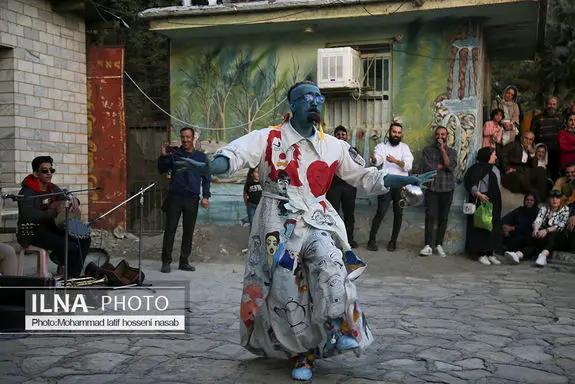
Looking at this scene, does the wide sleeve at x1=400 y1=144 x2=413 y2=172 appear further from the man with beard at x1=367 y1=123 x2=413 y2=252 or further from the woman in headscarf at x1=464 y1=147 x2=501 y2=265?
the woman in headscarf at x1=464 y1=147 x2=501 y2=265

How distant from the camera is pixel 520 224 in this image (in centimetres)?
1083

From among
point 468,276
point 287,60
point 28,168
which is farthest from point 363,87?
point 28,168

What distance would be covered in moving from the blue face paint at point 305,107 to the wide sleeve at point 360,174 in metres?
0.34

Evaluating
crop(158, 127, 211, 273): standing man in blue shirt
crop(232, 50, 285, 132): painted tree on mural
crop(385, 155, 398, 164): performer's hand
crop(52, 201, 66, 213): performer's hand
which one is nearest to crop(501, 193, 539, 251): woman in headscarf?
crop(385, 155, 398, 164): performer's hand

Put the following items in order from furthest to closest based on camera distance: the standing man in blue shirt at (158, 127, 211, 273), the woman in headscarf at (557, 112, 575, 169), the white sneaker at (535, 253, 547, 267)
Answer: the woman in headscarf at (557, 112, 575, 169), the white sneaker at (535, 253, 547, 267), the standing man in blue shirt at (158, 127, 211, 273)

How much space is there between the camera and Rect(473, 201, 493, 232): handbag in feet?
34.1

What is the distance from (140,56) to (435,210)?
9.20m

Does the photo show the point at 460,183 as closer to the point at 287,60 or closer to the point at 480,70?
the point at 480,70

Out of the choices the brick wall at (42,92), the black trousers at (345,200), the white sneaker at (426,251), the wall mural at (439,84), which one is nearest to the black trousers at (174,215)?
the black trousers at (345,200)

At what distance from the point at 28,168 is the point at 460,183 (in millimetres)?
7343

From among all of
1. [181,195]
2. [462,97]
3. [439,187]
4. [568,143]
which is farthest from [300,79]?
[568,143]

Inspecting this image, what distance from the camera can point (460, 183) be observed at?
11297mm

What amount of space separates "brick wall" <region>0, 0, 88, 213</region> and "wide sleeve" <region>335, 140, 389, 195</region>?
7.22 m

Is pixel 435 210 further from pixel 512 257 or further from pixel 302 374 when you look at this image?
pixel 302 374
